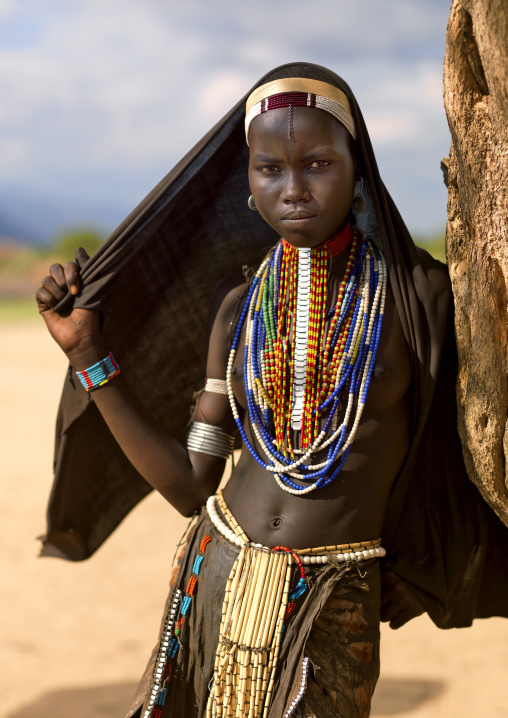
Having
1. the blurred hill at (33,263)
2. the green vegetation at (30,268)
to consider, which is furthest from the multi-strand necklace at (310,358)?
the blurred hill at (33,263)

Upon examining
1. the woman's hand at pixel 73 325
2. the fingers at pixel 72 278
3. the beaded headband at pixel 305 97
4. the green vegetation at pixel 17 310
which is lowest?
the woman's hand at pixel 73 325

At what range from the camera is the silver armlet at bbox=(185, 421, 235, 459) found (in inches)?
112

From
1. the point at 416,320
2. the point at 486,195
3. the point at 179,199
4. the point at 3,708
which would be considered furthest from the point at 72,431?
the point at 3,708

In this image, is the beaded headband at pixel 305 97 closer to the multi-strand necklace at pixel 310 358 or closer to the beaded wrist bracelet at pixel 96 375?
the multi-strand necklace at pixel 310 358

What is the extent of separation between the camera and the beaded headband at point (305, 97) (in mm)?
2391

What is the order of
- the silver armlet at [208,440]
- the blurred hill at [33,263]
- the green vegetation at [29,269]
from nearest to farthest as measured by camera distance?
the silver armlet at [208,440]
the green vegetation at [29,269]
the blurred hill at [33,263]

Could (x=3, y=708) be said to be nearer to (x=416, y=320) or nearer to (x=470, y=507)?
(x=470, y=507)

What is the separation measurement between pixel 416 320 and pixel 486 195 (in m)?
0.43

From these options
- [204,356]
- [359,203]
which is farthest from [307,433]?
[204,356]

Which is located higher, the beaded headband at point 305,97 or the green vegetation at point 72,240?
the green vegetation at point 72,240

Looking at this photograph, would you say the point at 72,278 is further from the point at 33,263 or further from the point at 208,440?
the point at 33,263

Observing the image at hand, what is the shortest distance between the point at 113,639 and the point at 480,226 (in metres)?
4.22

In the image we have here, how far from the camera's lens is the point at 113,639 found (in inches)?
218

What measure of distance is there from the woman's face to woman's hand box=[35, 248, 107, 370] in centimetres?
69
